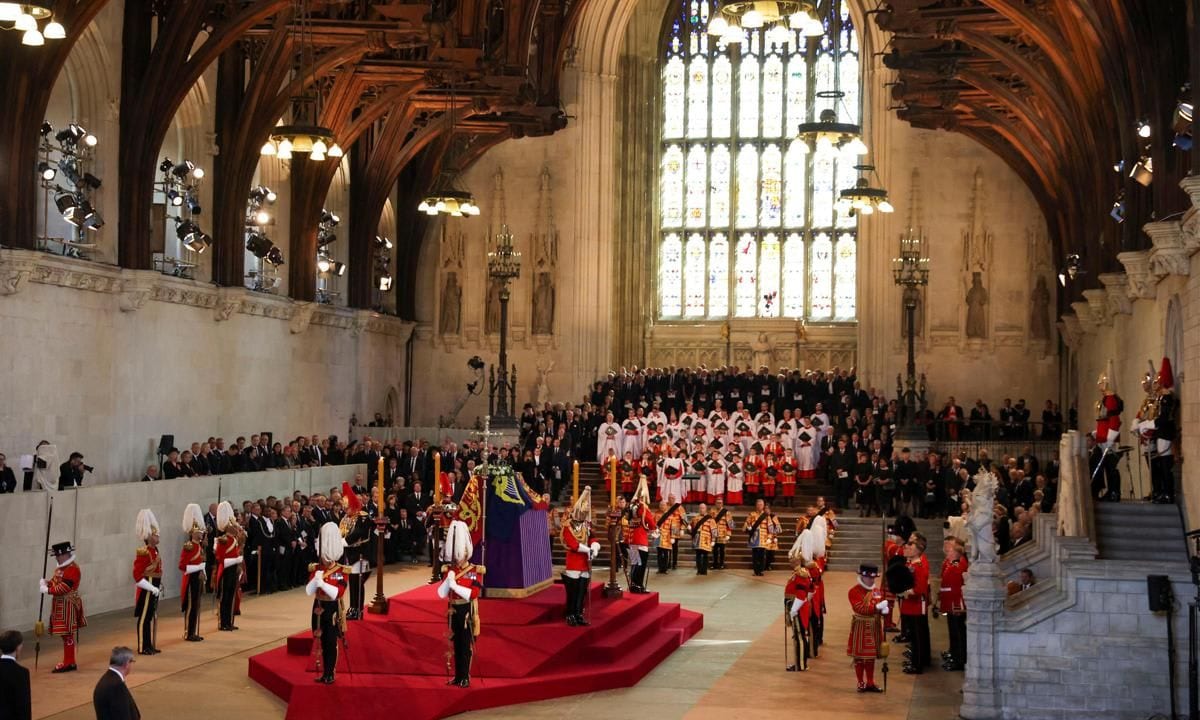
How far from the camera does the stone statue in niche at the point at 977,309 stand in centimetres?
3788

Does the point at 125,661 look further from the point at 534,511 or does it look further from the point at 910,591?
the point at 910,591

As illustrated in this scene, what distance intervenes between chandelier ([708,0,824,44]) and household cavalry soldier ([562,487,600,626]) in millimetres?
5896

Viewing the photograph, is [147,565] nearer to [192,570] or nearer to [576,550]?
[192,570]

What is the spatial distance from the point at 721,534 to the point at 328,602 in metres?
13.1

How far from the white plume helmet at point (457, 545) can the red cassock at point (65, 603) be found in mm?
4694

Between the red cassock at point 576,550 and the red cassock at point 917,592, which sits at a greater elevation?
the red cassock at point 576,550

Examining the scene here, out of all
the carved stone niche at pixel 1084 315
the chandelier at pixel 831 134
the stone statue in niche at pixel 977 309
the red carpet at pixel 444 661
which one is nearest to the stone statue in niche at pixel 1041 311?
the stone statue in niche at pixel 977 309

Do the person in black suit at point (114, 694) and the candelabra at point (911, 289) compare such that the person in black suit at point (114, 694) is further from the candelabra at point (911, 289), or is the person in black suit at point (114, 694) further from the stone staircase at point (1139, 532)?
the candelabra at point (911, 289)

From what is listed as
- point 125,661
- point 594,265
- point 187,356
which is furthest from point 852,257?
point 125,661

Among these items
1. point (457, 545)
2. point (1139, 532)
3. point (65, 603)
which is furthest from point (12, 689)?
point (1139, 532)

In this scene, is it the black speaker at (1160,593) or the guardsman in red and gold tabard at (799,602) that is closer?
the black speaker at (1160,593)

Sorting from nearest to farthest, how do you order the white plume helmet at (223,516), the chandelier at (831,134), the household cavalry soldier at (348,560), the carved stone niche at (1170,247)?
1. the household cavalry soldier at (348,560)
2. the carved stone niche at (1170,247)
3. the white plume helmet at (223,516)
4. the chandelier at (831,134)

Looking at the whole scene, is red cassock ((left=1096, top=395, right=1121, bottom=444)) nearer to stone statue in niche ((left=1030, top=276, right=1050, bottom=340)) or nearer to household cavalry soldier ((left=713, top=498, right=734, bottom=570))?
household cavalry soldier ((left=713, top=498, right=734, bottom=570))

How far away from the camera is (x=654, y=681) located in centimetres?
1688
